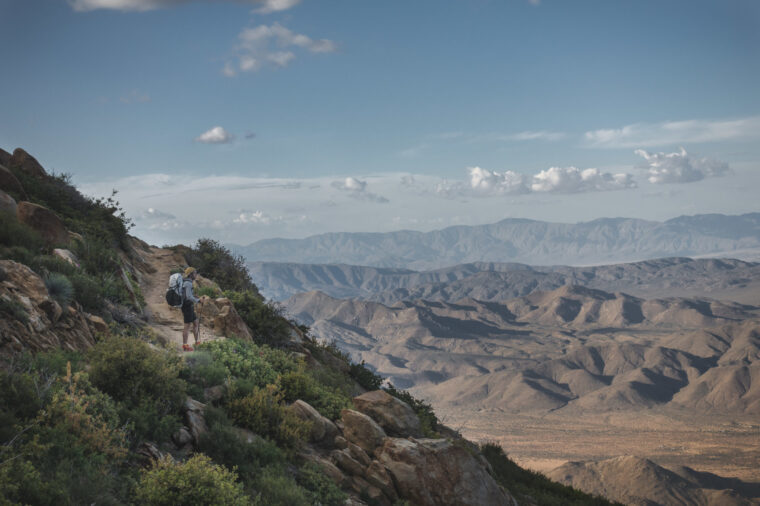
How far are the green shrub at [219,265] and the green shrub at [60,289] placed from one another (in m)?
11.7

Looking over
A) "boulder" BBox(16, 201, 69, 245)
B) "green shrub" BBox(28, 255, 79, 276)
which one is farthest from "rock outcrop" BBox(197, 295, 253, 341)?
"boulder" BBox(16, 201, 69, 245)

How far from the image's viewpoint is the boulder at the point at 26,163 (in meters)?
22.0

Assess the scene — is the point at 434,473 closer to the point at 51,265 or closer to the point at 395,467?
the point at 395,467

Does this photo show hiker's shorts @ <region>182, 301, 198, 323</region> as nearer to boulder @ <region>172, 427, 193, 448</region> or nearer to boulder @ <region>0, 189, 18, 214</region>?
boulder @ <region>172, 427, 193, 448</region>

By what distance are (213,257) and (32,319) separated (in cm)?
1586

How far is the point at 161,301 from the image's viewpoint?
1772 centimetres

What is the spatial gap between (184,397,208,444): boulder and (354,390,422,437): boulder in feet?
14.8

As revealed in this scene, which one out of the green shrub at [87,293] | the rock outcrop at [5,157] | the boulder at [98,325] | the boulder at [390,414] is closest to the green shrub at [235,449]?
the boulder at [98,325]

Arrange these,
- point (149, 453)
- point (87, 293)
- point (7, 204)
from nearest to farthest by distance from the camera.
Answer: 1. point (149, 453)
2. point (87, 293)
3. point (7, 204)

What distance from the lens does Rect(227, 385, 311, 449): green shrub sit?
372 inches

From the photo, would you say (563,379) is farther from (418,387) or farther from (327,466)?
(327,466)

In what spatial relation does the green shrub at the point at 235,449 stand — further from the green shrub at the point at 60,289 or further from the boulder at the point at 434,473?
the green shrub at the point at 60,289

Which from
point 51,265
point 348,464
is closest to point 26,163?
point 51,265

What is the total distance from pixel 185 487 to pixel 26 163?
870 inches
